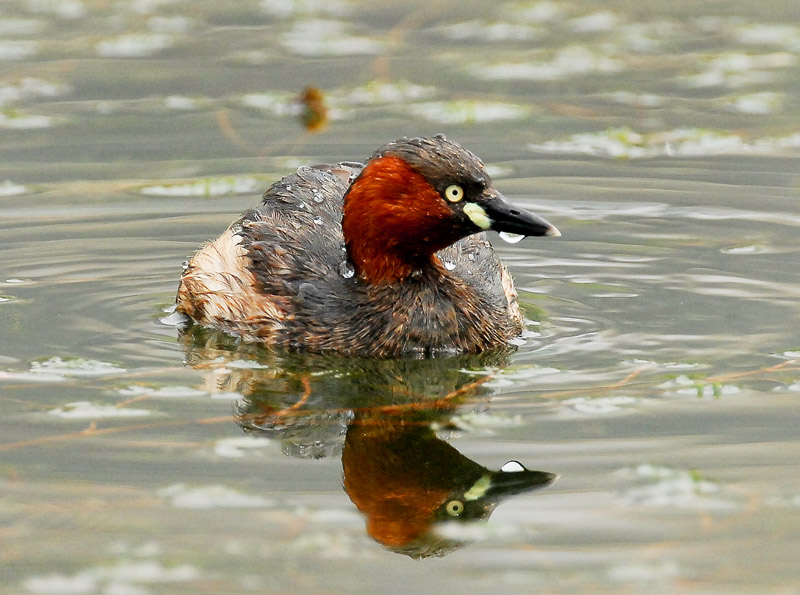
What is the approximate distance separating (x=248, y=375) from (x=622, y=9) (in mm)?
8337

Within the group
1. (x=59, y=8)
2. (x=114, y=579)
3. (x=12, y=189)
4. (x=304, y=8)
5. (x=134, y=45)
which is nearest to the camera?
(x=114, y=579)

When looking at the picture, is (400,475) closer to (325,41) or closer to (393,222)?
(393,222)

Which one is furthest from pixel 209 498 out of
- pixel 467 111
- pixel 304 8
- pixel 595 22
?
pixel 304 8

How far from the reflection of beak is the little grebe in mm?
1705

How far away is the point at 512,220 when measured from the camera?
751 cm

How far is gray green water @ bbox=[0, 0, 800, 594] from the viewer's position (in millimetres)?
5438

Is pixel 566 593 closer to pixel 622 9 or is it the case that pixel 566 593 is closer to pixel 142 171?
pixel 142 171

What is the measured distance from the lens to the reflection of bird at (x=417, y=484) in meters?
5.65

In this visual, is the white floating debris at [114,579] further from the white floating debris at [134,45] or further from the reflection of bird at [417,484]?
the white floating debris at [134,45]

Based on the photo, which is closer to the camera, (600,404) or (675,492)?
(675,492)

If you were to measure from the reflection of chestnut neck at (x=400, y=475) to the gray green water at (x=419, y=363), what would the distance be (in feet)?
0.29

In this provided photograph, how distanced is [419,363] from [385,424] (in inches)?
37.6

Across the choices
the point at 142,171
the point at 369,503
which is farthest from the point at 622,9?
the point at 369,503

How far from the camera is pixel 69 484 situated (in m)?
5.99
